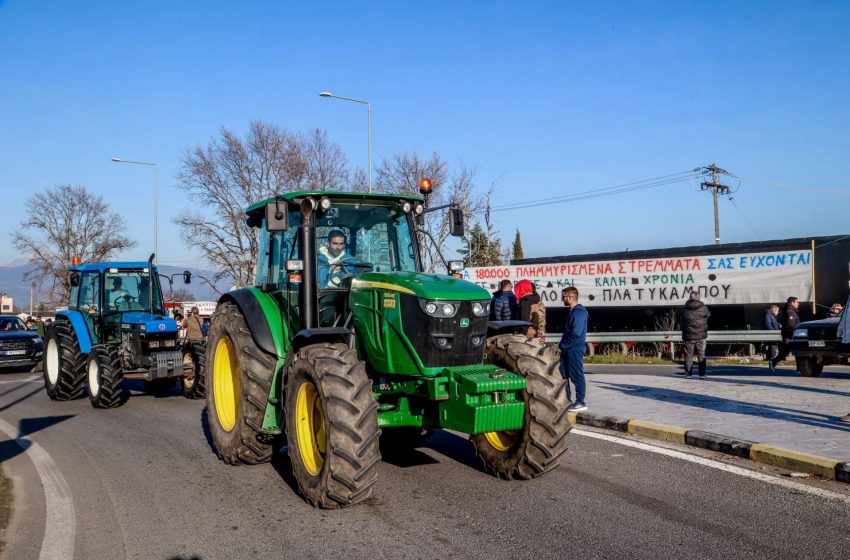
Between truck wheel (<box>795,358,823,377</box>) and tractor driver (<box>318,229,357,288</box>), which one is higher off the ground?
tractor driver (<box>318,229,357,288</box>)

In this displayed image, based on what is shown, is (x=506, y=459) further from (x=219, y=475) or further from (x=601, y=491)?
(x=219, y=475)

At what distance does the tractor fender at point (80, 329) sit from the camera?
14258 mm

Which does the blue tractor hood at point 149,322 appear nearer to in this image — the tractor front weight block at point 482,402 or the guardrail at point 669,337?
the tractor front weight block at point 482,402

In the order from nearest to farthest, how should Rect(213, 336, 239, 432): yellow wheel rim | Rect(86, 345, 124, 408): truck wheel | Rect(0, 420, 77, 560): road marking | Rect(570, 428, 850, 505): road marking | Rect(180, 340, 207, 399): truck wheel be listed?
Rect(0, 420, 77, 560): road marking
Rect(570, 428, 850, 505): road marking
Rect(213, 336, 239, 432): yellow wheel rim
Rect(86, 345, 124, 408): truck wheel
Rect(180, 340, 207, 399): truck wheel

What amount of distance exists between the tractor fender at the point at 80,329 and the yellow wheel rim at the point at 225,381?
6686 millimetres

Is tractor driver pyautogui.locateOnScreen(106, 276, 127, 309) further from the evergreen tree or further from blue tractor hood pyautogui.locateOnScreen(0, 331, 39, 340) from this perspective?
the evergreen tree

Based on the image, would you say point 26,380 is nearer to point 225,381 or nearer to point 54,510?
point 225,381

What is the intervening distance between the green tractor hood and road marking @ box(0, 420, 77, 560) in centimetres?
309

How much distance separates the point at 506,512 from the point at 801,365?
12801mm

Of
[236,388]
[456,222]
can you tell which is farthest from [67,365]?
[456,222]

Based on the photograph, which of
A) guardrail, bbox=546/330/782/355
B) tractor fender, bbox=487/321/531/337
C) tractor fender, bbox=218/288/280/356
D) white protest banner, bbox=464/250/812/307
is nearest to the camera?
tractor fender, bbox=487/321/531/337

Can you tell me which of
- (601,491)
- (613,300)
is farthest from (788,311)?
(601,491)

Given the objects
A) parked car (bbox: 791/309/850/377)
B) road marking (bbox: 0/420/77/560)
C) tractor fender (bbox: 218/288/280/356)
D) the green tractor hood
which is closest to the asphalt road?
road marking (bbox: 0/420/77/560)

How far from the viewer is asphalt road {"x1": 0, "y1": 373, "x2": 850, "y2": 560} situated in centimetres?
505
